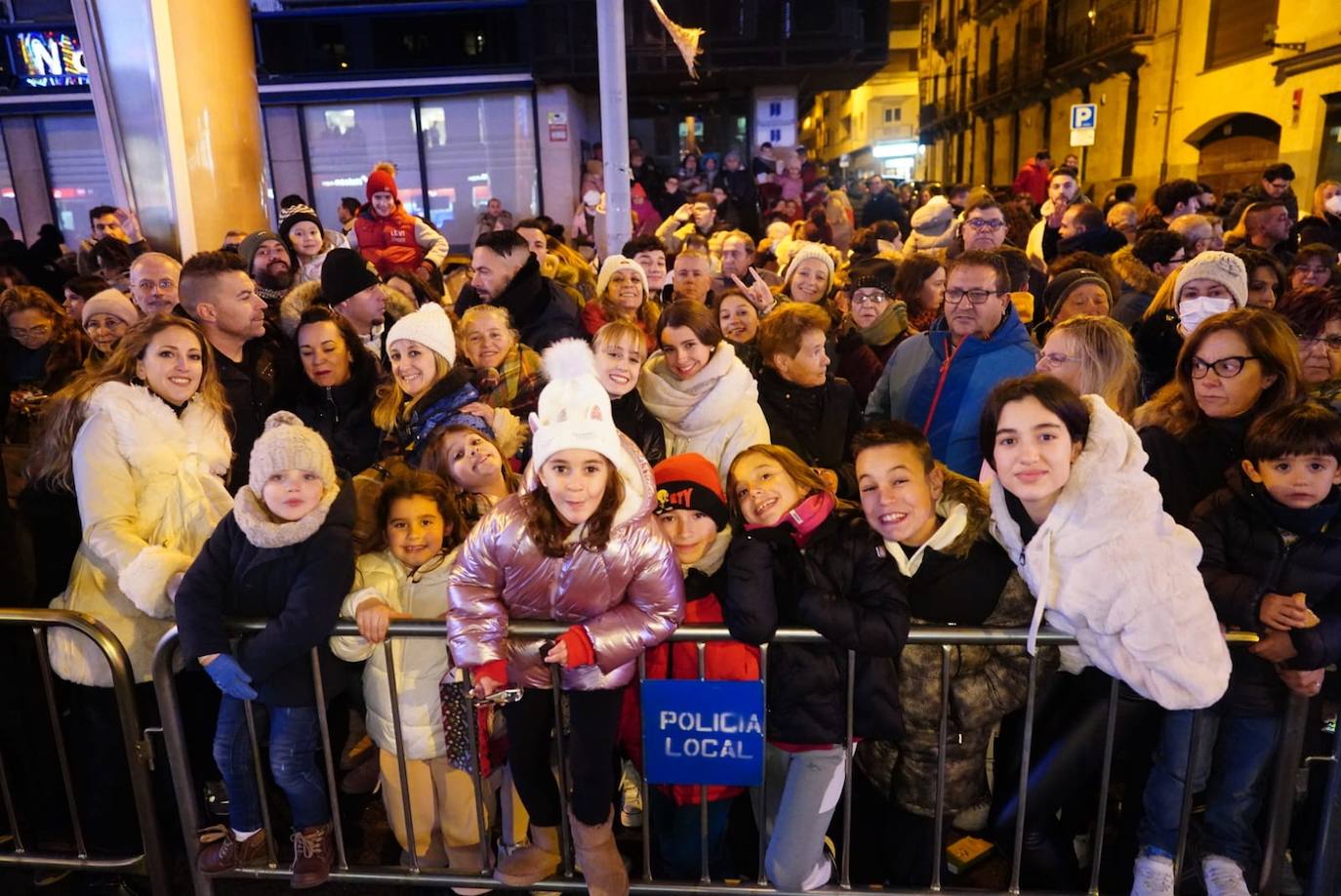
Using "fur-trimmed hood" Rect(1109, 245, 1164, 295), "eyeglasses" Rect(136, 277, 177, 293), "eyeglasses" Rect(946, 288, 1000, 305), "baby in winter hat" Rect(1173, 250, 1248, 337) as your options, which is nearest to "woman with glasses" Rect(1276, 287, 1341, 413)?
"baby in winter hat" Rect(1173, 250, 1248, 337)

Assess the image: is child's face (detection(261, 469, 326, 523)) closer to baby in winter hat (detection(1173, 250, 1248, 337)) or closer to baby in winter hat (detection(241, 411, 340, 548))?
baby in winter hat (detection(241, 411, 340, 548))

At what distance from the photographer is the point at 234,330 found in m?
4.22

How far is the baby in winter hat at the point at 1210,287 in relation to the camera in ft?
13.5

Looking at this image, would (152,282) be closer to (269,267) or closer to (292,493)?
(269,267)

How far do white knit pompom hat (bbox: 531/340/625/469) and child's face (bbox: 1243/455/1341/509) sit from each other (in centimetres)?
215

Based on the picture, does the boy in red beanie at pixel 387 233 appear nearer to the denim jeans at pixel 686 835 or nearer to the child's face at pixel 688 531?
the child's face at pixel 688 531

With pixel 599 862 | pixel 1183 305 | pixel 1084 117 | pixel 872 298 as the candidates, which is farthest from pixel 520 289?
pixel 1084 117

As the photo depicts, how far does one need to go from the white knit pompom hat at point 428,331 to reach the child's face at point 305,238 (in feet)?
10.0

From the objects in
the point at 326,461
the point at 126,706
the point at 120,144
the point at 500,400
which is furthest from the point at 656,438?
the point at 120,144

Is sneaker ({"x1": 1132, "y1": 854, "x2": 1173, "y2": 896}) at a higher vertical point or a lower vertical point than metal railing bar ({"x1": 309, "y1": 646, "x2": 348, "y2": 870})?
lower

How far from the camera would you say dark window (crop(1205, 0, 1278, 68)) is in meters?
19.6

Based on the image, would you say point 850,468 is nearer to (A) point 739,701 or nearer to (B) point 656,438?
(B) point 656,438

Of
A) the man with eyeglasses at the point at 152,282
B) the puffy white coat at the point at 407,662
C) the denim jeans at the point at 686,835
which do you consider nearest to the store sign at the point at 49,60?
the man with eyeglasses at the point at 152,282

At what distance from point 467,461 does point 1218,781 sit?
307 centimetres
